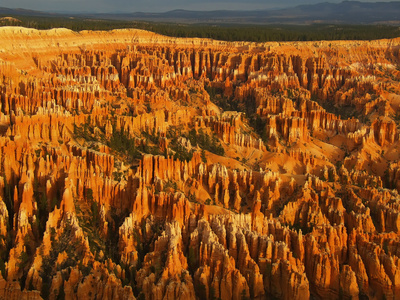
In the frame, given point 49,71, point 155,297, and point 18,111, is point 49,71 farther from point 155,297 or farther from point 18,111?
point 155,297

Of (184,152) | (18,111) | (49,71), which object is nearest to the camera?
(18,111)

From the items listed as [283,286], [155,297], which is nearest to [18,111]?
[155,297]

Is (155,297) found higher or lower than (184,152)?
lower

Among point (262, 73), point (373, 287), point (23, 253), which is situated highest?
point (262, 73)

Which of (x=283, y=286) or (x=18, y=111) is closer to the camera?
(x=283, y=286)

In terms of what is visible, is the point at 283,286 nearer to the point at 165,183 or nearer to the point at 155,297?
the point at 155,297

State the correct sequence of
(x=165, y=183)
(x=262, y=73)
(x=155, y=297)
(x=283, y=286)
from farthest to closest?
(x=262, y=73) < (x=165, y=183) < (x=283, y=286) < (x=155, y=297)

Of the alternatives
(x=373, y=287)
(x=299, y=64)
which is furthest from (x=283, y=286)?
(x=299, y=64)
